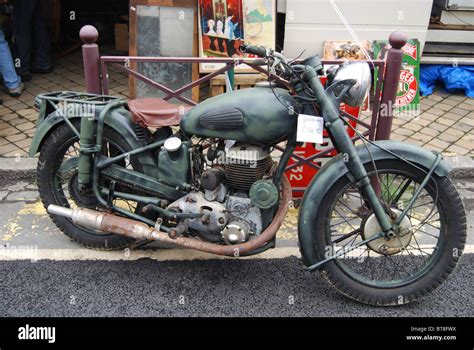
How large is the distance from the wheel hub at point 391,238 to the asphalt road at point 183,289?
1.23 feet

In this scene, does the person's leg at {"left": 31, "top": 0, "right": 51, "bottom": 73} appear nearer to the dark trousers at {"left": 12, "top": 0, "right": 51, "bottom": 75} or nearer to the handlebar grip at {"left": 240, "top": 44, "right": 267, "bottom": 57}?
the dark trousers at {"left": 12, "top": 0, "right": 51, "bottom": 75}

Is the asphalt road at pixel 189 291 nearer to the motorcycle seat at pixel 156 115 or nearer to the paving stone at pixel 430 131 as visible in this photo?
the motorcycle seat at pixel 156 115

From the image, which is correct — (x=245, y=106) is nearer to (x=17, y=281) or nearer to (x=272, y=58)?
(x=272, y=58)

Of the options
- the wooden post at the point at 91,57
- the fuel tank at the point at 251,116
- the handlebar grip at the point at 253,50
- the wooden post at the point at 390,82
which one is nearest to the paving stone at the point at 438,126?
the wooden post at the point at 390,82

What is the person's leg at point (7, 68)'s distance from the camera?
19.9ft

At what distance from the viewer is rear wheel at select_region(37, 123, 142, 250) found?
3.60m

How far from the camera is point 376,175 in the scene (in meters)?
3.18

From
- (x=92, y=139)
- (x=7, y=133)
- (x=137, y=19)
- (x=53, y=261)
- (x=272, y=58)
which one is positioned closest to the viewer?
(x=272, y=58)

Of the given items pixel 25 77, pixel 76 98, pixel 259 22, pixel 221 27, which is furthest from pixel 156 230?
pixel 25 77

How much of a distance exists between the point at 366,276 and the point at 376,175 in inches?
29.3

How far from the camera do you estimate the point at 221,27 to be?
5.91 metres

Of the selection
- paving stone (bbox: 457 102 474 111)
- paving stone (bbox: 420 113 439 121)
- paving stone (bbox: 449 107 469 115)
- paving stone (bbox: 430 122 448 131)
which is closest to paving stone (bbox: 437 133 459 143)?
paving stone (bbox: 430 122 448 131)

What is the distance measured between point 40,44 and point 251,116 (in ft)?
15.8

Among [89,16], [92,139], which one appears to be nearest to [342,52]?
[92,139]
